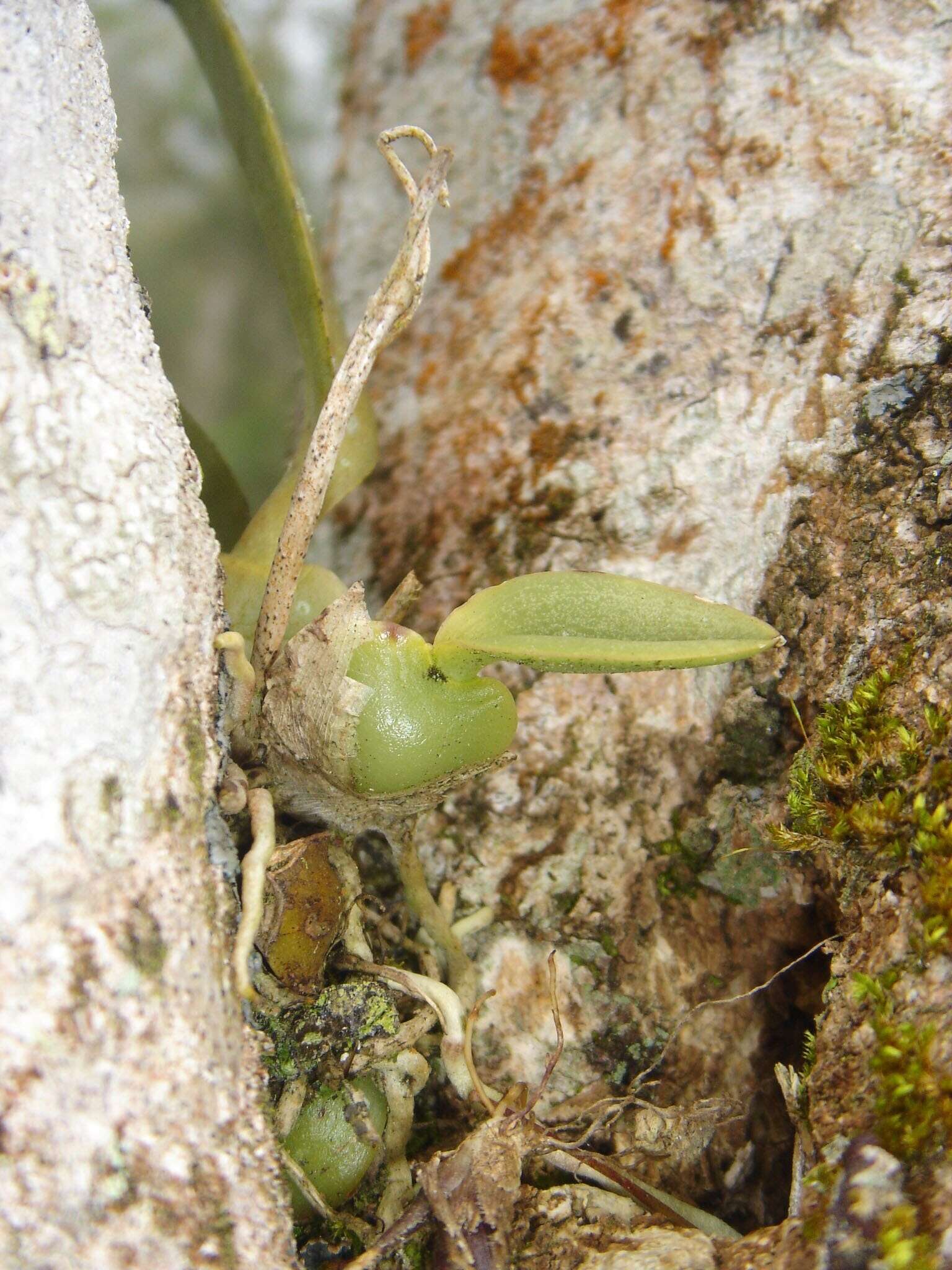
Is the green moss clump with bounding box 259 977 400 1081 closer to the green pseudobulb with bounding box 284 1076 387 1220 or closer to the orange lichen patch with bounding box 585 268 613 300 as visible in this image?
the green pseudobulb with bounding box 284 1076 387 1220

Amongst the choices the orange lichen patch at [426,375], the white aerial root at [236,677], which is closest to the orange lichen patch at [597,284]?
the orange lichen patch at [426,375]

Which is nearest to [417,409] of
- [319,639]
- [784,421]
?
[784,421]

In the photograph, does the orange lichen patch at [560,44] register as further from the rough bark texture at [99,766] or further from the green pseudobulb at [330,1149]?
the green pseudobulb at [330,1149]

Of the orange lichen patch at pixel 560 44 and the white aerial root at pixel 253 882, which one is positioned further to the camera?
the orange lichen patch at pixel 560 44

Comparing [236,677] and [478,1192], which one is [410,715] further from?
[478,1192]

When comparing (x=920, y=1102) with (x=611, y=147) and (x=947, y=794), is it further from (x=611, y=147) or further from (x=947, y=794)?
(x=611, y=147)

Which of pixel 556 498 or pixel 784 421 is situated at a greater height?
pixel 784 421
